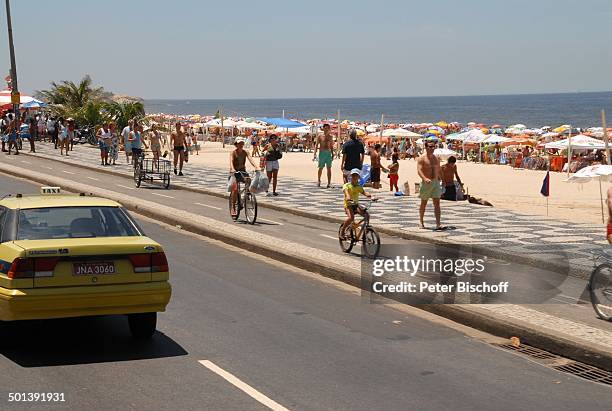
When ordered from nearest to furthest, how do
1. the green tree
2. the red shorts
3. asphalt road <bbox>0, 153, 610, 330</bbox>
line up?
asphalt road <bbox>0, 153, 610, 330</bbox>, the red shorts, the green tree

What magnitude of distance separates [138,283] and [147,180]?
19.8 m

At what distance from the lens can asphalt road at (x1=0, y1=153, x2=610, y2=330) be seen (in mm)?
11297

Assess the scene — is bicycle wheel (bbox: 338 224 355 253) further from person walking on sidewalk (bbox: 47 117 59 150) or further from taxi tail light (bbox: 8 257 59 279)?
person walking on sidewalk (bbox: 47 117 59 150)

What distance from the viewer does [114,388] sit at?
7.49 metres

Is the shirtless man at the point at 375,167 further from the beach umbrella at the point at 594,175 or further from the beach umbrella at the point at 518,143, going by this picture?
the beach umbrella at the point at 518,143

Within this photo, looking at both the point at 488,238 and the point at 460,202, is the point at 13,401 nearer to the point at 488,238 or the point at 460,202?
the point at 488,238

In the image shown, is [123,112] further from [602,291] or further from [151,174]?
[602,291]

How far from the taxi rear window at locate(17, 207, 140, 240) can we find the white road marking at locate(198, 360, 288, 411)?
64.9 inches

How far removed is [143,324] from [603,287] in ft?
16.8

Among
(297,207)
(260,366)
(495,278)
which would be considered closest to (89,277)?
(260,366)

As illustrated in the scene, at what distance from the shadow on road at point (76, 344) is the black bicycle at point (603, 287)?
4784mm

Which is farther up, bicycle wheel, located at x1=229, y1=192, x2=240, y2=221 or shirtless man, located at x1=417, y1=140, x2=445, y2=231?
shirtless man, located at x1=417, y1=140, x2=445, y2=231

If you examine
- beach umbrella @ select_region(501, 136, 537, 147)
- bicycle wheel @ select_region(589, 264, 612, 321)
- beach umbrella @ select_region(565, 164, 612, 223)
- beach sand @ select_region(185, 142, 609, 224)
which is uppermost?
beach umbrella @ select_region(565, 164, 612, 223)

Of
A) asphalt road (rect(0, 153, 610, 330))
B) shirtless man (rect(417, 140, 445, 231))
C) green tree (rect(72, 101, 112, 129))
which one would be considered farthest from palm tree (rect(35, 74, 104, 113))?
shirtless man (rect(417, 140, 445, 231))
